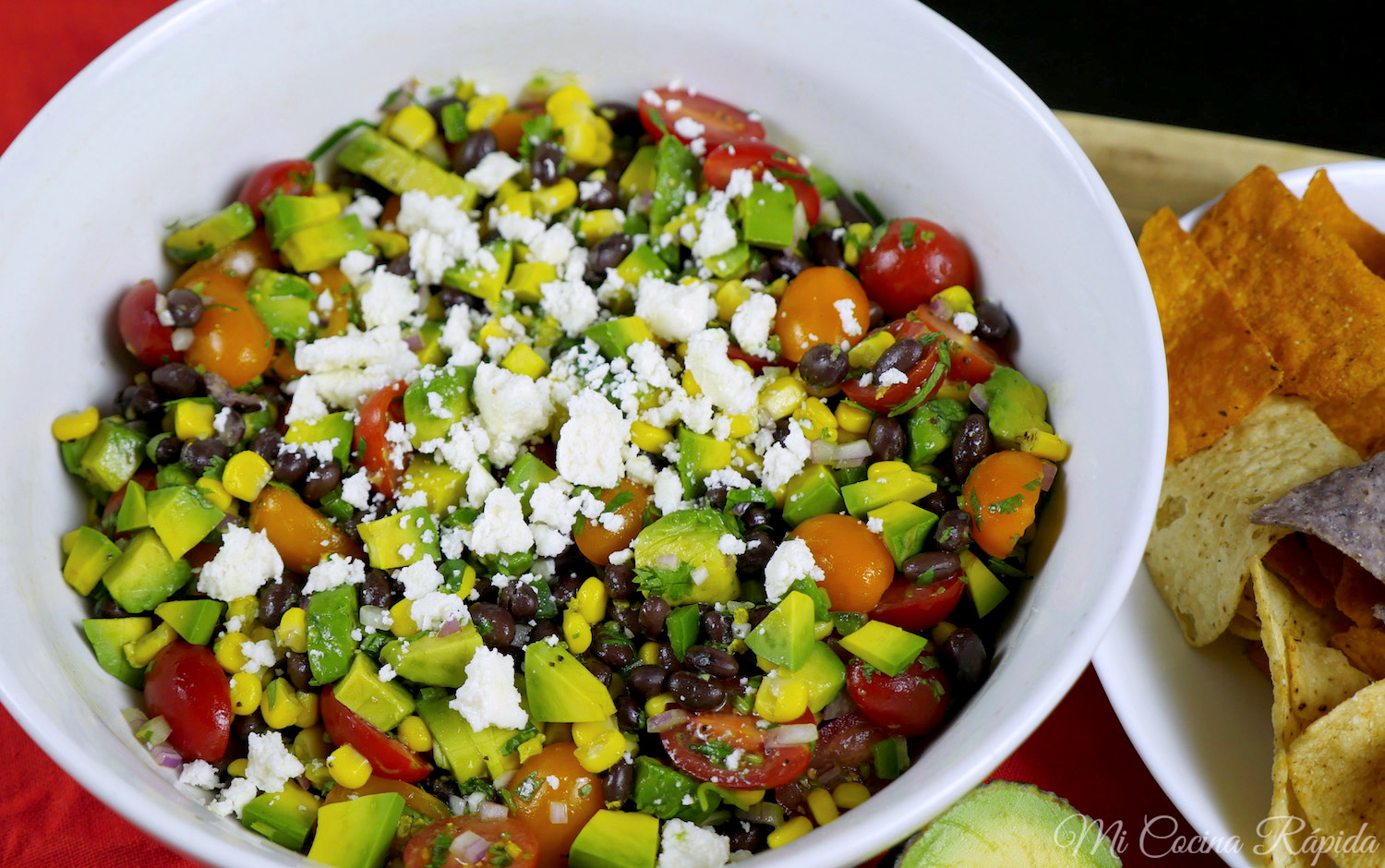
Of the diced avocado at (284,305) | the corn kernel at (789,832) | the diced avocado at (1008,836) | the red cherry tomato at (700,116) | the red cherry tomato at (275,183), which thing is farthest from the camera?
the red cherry tomato at (700,116)

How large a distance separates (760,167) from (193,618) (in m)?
1.57

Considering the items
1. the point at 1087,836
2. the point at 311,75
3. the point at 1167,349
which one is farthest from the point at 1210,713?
the point at 311,75

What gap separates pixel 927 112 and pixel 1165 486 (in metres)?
1.06

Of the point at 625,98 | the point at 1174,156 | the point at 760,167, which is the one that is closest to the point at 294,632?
the point at 760,167

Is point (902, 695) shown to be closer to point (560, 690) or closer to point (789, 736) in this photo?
point (789, 736)

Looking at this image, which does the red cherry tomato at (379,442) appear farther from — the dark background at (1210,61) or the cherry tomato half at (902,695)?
the dark background at (1210,61)

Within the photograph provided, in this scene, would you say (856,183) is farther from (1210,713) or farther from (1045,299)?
(1210,713)

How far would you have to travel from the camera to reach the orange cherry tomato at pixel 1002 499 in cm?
211

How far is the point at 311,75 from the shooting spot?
2.57 m

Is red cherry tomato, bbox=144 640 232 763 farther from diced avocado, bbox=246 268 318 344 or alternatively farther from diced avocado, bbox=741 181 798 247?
diced avocado, bbox=741 181 798 247

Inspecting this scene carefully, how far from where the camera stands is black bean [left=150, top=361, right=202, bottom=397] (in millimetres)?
2293

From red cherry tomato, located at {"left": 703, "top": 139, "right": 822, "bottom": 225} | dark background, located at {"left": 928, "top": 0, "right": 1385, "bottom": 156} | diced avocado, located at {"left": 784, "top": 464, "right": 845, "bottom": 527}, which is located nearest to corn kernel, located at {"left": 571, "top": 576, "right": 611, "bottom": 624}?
diced avocado, located at {"left": 784, "top": 464, "right": 845, "bottom": 527}

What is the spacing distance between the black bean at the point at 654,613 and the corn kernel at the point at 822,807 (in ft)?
1.40

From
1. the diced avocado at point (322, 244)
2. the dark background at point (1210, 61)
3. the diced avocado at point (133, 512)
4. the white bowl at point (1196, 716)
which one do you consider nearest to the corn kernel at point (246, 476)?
the diced avocado at point (133, 512)
